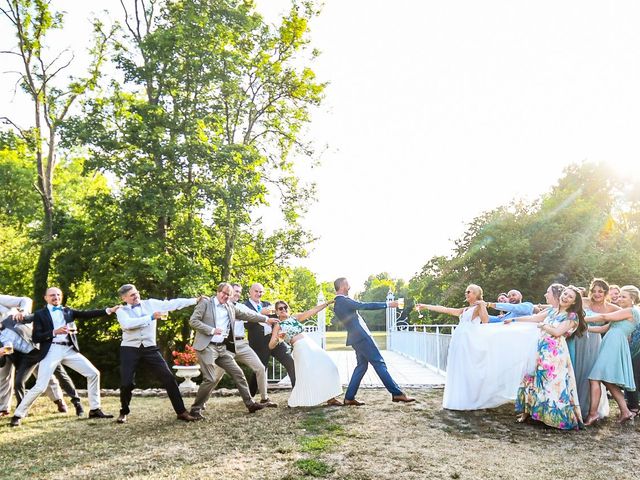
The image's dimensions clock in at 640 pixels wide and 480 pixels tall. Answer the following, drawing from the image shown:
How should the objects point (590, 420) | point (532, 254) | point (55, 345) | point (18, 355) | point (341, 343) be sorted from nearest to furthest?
1. point (590, 420)
2. point (55, 345)
3. point (18, 355)
4. point (532, 254)
5. point (341, 343)

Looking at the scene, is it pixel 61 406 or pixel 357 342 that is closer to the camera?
pixel 357 342

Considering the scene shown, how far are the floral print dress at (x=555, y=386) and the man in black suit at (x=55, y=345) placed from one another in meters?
5.47

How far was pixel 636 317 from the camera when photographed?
7758mm

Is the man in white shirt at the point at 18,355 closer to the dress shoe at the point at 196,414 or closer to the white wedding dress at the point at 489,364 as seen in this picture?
the dress shoe at the point at 196,414

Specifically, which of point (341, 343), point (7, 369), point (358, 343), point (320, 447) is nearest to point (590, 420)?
point (358, 343)

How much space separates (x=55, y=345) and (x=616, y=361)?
7319mm

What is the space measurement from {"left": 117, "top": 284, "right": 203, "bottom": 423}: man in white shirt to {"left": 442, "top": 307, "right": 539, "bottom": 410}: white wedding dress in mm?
3606

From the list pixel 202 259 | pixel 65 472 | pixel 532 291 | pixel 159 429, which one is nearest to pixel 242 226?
pixel 202 259

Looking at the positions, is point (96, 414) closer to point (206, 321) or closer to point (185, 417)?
point (185, 417)

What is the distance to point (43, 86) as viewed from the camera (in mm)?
22016

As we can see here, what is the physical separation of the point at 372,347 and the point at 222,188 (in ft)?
34.5

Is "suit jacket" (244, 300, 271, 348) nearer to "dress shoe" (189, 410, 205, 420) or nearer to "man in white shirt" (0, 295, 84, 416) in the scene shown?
"dress shoe" (189, 410, 205, 420)

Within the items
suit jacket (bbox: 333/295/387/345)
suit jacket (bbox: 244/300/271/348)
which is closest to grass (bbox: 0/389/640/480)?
suit jacket (bbox: 333/295/387/345)

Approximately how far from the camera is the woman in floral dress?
22.6 ft
